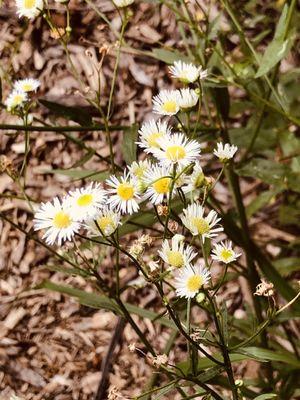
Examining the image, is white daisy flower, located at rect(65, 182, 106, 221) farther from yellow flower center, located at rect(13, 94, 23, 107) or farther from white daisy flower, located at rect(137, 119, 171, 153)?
yellow flower center, located at rect(13, 94, 23, 107)

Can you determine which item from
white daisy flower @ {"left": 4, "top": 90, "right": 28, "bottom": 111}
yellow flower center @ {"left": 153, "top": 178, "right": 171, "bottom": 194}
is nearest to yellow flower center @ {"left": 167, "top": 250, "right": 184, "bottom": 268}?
yellow flower center @ {"left": 153, "top": 178, "right": 171, "bottom": 194}

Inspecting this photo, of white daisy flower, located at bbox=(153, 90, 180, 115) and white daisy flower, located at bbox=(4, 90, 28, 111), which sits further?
white daisy flower, located at bbox=(4, 90, 28, 111)

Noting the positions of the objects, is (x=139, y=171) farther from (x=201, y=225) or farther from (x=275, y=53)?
(x=275, y=53)

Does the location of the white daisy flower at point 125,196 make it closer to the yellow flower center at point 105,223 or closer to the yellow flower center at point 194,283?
the yellow flower center at point 105,223

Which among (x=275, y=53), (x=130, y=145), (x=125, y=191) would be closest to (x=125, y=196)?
(x=125, y=191)

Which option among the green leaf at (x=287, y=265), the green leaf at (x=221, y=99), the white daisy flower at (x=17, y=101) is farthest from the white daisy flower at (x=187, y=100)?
the green leaf at (x=287, y=265)

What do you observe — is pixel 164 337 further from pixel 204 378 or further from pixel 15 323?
pixel 204 378

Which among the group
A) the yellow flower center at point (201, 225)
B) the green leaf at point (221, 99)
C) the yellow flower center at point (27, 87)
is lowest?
the yellow flower center at point (201, 225)
